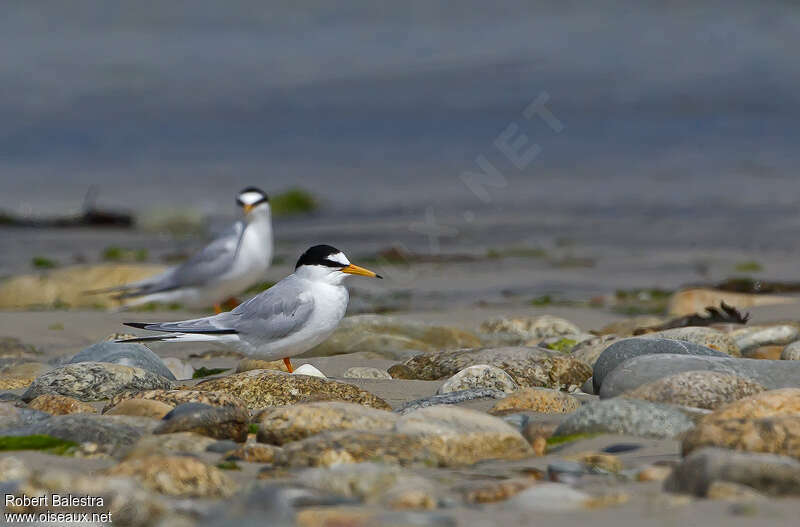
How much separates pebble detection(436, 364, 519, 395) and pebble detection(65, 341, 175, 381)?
1.47 metres

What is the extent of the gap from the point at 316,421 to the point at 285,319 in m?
1.72

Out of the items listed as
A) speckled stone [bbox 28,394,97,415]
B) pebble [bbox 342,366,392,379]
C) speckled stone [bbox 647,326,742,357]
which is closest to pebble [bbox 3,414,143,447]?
speckled stone [bbox 28,394,97,415]

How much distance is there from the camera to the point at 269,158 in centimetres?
2888

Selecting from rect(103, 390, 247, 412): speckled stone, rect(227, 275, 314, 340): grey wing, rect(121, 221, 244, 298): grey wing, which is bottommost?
rect(103, 390, 247, 412): speckled stone

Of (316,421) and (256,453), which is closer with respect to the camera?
(256,453)

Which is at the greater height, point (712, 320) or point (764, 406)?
point (712, 320)

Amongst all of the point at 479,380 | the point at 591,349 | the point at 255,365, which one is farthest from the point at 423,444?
the point at 591,349

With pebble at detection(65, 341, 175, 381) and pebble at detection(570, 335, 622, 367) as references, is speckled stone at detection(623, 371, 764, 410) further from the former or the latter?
pebble at detection(65, 341, 175, 381)

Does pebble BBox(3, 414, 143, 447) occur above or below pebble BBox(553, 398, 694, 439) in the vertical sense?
below

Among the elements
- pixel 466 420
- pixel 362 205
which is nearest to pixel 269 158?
pixel 362 205

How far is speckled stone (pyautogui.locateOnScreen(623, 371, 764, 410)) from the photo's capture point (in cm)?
429

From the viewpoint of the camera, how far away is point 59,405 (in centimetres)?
456

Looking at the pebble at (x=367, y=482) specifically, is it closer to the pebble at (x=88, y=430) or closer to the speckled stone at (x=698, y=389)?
the pebble at (x=88, y=430)

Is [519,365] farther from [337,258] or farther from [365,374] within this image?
[337,258]
